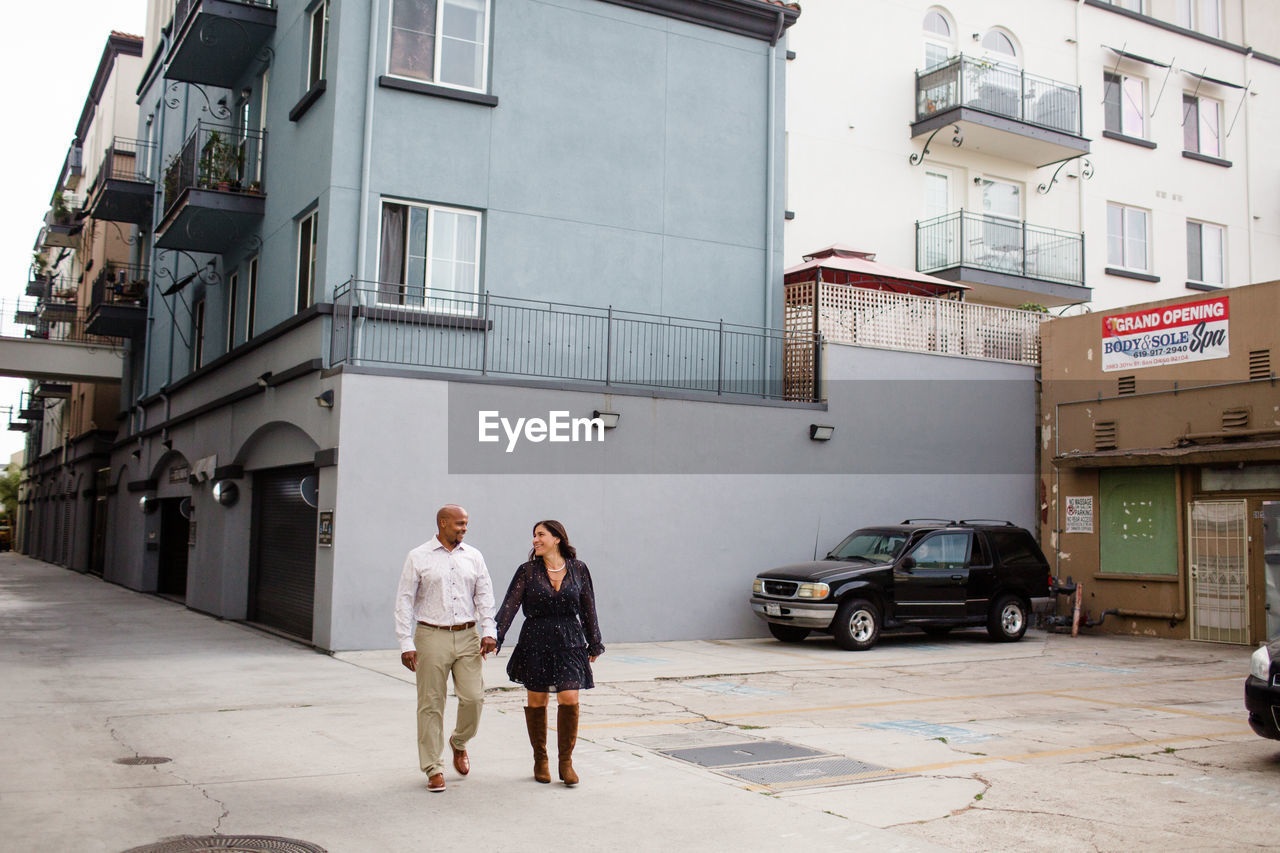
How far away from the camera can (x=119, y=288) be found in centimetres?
2809

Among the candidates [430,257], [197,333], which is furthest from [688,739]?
[197,333]

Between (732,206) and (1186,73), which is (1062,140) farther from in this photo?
(732,206)

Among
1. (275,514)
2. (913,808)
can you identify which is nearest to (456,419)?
(275,514)

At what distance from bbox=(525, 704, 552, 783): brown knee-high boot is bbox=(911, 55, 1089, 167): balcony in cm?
1776

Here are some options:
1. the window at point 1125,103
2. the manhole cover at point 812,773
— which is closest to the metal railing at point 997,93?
the window at point 1125,103

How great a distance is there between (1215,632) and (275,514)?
14.3 m

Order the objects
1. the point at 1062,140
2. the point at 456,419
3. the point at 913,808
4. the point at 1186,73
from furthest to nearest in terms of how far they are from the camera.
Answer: the point at 1186,73 < the point at 1062,140 < the point at 456,419 < the point at 913,808

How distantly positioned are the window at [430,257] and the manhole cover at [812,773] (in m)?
9.23

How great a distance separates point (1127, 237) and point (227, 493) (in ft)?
64.1

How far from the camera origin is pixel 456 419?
14.7m

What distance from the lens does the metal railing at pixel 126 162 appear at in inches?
1064

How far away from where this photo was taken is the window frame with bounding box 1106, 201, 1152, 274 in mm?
24859

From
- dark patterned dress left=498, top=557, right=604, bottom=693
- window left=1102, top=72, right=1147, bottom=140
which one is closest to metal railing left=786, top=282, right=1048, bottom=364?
window left=1102, top=72, right=1147, bottom=140

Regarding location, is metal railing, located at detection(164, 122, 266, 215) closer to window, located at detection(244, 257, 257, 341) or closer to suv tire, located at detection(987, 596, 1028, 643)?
window, located at detection(244, 257, 257, 341)
